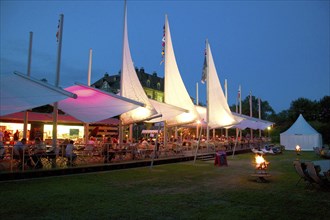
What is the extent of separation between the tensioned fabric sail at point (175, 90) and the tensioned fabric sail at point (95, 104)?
7718 mm

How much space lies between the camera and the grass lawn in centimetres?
565

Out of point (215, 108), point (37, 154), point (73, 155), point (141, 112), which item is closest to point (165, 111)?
point (141, 112)

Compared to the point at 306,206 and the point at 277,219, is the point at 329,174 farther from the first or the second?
the point at 277,219

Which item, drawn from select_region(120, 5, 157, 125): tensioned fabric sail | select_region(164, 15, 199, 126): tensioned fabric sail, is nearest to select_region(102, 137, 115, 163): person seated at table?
select_region(120, 5, 157, 125): tensioned fabric sail

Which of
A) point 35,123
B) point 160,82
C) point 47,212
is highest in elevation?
point 160,82

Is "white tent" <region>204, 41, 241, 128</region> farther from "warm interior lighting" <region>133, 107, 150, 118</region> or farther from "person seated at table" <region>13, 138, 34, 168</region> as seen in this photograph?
"person seated at table" <region>13, 138, 34, 168</region>

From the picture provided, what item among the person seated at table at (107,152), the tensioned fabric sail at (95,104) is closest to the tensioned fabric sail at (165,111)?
the tensioned fabric sail at (95,104)

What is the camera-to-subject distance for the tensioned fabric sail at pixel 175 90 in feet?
67.7

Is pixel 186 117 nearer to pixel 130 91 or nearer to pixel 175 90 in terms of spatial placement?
pixel 175 90

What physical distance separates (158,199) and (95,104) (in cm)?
741

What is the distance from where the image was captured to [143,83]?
2235 inches

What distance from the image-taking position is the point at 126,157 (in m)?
14.8

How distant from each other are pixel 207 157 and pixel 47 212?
48.7ft

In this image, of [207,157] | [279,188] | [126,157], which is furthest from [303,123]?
[279,188]
